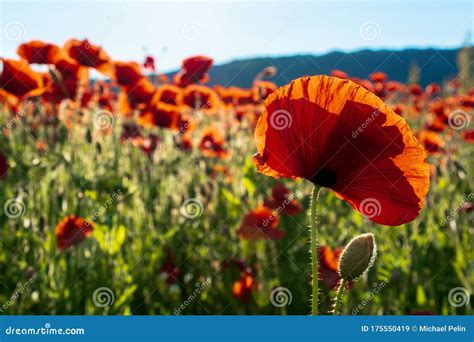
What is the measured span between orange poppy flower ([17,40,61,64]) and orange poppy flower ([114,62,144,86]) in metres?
0.27

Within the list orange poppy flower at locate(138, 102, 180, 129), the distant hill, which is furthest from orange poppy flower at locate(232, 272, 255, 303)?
orange poppy flower at locate(138, 102, 180, 129)

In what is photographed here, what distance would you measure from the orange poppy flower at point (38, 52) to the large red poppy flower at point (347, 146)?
4.26 ft

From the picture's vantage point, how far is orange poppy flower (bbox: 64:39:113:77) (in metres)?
1.79

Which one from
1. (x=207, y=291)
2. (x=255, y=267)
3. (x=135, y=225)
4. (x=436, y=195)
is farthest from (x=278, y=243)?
(x=436, y=195)

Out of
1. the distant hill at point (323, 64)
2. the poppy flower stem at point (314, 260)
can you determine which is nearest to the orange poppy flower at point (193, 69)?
the distant hill at point (323, 64)

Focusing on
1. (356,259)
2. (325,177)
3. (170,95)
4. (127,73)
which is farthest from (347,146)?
(170,95)

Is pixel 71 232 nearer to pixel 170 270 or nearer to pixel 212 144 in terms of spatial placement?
pixel 170 270

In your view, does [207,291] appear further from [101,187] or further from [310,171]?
[310,171]

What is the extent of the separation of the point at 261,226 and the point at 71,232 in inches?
23.6

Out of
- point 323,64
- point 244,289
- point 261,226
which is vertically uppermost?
point 323,64

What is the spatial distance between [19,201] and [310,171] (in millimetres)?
1300

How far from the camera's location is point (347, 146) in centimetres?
67

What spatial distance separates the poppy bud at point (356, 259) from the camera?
0.58 metres

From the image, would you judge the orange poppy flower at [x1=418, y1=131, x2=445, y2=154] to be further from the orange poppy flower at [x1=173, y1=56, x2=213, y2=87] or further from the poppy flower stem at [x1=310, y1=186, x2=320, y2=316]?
the poppy flower stem at [x1=310, y1=186, x2=320, y2=316]
